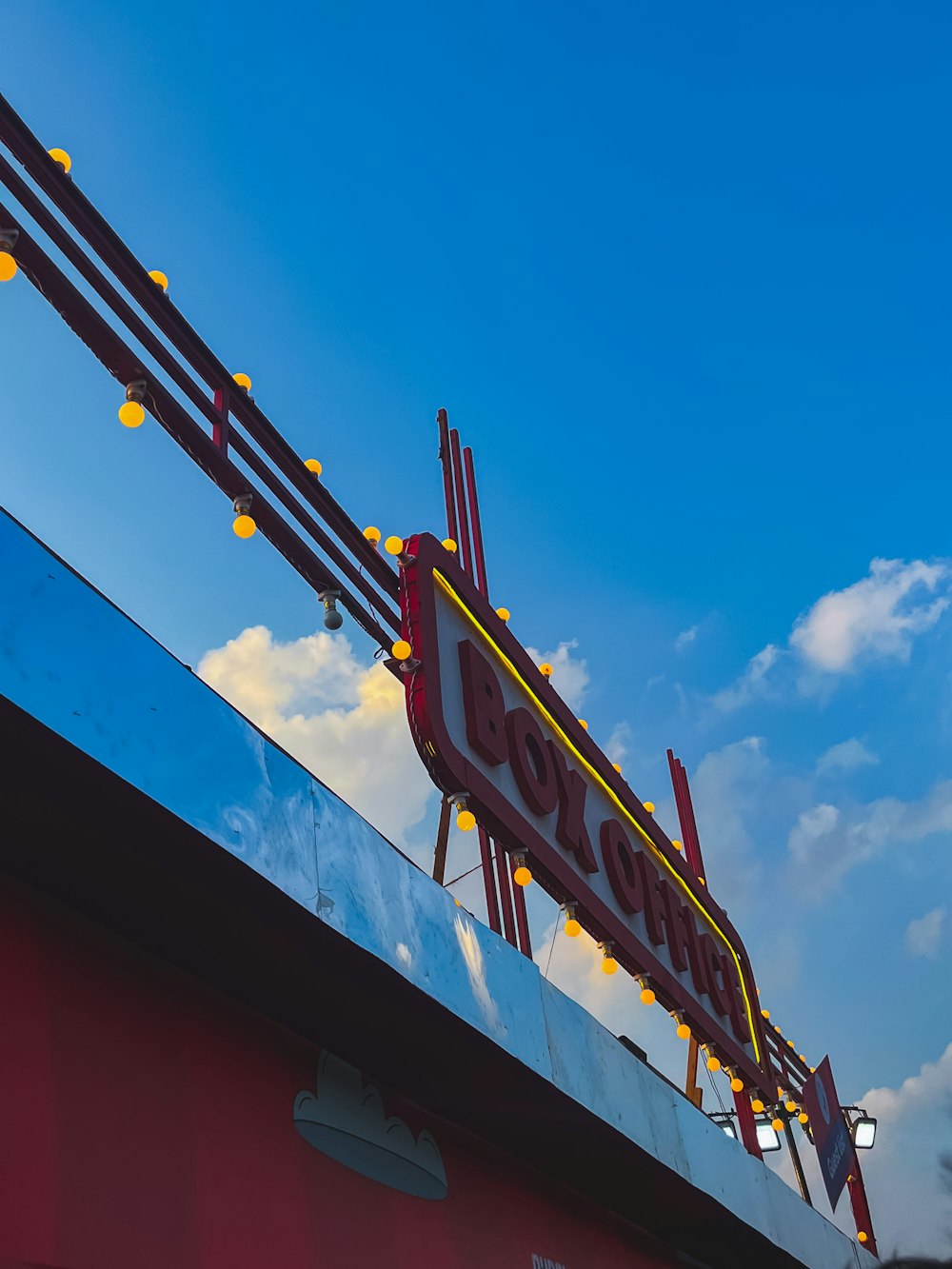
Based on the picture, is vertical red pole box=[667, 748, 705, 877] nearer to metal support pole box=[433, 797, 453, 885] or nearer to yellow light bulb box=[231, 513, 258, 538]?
metal support pole box=[433, 797, 453, 885]

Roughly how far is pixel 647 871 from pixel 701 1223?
278cm

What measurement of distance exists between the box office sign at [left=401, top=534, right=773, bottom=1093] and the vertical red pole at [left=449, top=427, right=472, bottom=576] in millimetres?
1419

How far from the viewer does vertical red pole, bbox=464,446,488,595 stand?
32.9ft

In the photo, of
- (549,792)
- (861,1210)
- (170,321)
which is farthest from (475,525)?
(861,1210)

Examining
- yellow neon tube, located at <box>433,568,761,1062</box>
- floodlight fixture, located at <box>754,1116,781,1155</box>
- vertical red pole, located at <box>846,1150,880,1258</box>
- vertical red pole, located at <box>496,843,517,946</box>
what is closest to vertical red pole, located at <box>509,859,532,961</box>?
vertical red pole, located at <box>496,843,517,946</box>

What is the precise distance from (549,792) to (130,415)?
13.6 feet

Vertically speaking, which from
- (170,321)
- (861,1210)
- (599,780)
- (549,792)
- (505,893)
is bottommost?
(861,1210)

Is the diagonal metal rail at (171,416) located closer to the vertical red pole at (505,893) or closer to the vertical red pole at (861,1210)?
the vertical red pole at (505,893)

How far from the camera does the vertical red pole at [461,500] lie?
9984mm

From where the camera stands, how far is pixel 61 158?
5469 millimetres

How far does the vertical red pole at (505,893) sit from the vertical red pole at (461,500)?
2611 millimetres

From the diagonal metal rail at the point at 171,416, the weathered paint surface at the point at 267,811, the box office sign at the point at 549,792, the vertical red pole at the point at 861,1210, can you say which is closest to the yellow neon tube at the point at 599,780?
the box office sign at the point at 549,792

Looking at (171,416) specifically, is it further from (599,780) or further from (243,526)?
(599,780)

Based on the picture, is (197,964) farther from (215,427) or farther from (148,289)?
(148,289)
